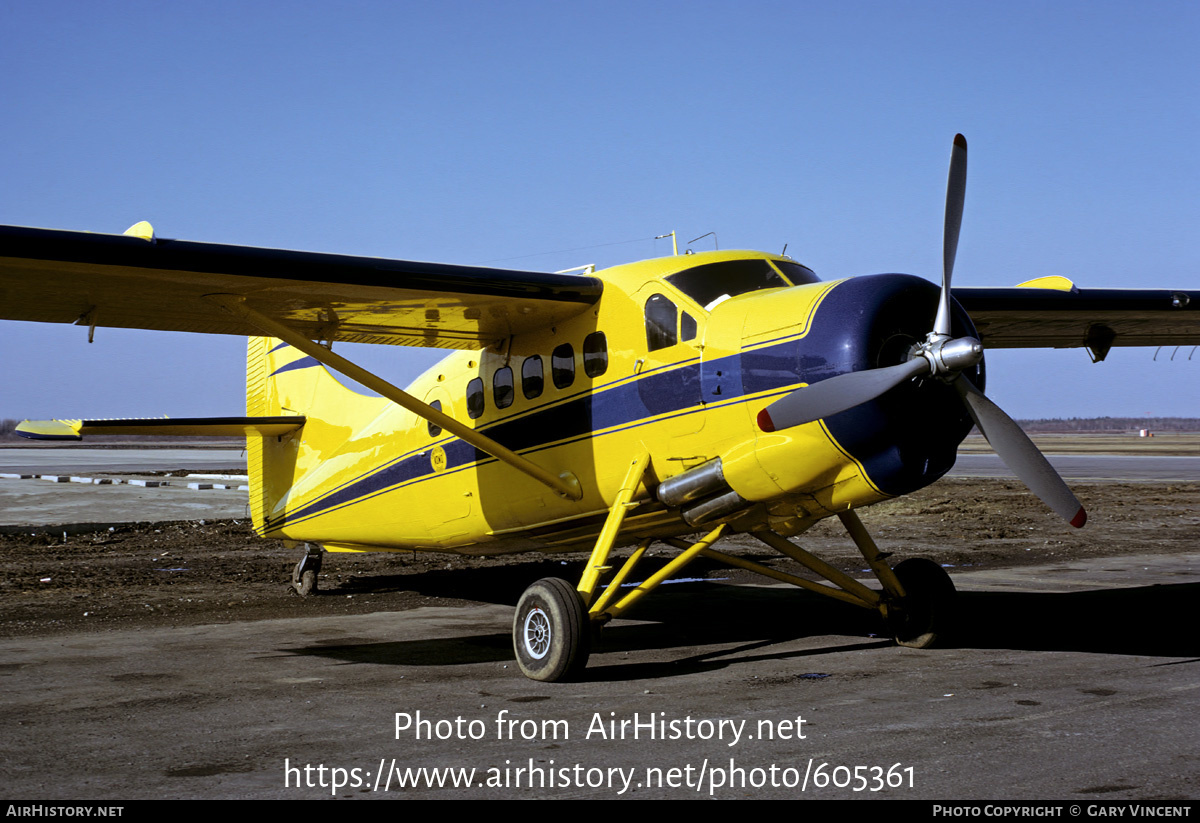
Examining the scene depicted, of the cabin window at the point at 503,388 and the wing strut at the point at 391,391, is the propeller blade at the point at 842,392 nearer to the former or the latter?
the wing strut at the point at 391,391

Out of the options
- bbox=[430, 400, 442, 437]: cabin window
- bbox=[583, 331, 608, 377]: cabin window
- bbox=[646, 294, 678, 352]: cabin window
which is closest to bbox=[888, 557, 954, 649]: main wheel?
bbox=[646, 294, 678, 352]: cabin window

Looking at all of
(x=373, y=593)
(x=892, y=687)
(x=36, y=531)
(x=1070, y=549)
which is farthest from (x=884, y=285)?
(x=36, y=531)

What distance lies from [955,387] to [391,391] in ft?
17.1

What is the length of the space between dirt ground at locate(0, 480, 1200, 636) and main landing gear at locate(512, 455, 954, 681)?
4785mm

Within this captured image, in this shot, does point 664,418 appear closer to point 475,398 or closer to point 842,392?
point 842,392

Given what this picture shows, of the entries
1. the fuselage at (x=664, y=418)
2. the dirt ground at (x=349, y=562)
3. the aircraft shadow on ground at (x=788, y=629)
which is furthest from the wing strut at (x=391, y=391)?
the dirt ground at (x=349, y=562)

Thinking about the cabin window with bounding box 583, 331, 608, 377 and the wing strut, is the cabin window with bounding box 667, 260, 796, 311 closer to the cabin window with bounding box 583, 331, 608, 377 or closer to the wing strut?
the cabin window with bounding box 583, 331, 608, 377

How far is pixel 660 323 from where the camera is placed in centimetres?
882

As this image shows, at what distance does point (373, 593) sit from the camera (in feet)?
47.0

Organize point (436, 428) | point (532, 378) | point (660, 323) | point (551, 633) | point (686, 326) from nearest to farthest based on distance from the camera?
point (551, 633) < point (686, 326) < point (660, 323) < point (532, 378) < point (436, 428)

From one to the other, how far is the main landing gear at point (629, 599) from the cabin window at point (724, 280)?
59.3 inches

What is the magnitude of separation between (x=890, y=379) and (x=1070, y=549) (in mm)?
13002

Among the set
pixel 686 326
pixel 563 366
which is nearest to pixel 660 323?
pixel 686 326

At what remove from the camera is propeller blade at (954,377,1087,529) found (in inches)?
294
